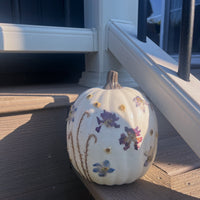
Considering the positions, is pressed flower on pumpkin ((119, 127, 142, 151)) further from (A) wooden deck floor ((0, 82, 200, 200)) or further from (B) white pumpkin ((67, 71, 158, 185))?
(A) wooden deck floor ((0, 82, 200, 200))

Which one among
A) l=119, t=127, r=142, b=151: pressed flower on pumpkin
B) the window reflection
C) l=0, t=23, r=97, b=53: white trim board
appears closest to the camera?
l=119, t=127, r=142, b=151: pressed flower on pumpkin

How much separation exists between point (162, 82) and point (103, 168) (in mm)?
352

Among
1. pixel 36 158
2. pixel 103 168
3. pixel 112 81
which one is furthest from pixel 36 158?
pixel 112 81

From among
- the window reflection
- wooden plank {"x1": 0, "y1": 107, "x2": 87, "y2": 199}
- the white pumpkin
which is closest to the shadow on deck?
wooden plank {"x1": 0, "y1": 107, "x2": 87, "y2": 199}

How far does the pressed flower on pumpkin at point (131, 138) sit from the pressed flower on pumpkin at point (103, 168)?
0.23 feet

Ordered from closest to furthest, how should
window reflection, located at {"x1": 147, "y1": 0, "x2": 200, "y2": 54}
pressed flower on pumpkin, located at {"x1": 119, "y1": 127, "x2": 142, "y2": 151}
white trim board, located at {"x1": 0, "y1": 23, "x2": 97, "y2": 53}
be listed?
1. pressed flower on pumpkin, located at {"x1": 119, "y1": 127, "x2": 142, "y2": 151}
2. white trim board, located at {"x1": 0, "y1": 23, "x2": 97, "y2": 53}
3. window reflection, located at {"x1": 147, "y1": 0, "x2": 200, "y2": 54}

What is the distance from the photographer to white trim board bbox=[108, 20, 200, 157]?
2.04ft

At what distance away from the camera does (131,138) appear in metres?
0.57

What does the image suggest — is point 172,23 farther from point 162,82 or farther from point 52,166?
point 52,166

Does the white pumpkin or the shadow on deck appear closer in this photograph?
the white pumpkin

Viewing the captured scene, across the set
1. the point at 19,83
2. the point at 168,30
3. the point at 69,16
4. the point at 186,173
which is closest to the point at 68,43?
the point at 69,16

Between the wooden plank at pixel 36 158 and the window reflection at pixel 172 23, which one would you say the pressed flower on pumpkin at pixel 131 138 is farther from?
the window reflection at pixel 172 23

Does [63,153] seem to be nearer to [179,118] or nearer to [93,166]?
[93,166]

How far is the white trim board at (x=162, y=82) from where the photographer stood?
62 cm
